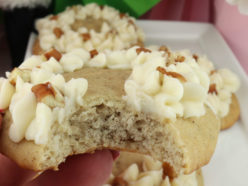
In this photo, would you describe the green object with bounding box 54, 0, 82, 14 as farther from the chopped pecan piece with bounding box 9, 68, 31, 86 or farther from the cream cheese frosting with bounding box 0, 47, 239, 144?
the chopped pecan piece with bounding box 9, 68, 31, 86

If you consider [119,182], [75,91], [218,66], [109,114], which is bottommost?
[218,66]

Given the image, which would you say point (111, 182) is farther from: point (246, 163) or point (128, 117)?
point (246, 163)

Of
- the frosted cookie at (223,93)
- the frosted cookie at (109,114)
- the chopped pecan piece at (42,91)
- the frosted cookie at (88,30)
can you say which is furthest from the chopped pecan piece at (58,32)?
the chopped pecan piece at (42,91)

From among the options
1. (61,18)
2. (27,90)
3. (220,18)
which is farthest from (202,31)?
(27,90)

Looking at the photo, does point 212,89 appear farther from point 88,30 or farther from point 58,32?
point 58,32

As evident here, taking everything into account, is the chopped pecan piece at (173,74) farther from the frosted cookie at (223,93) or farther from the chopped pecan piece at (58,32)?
the chopped pecan piece at (58,32)

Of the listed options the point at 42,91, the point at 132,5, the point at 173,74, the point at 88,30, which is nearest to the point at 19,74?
the point at 42,91

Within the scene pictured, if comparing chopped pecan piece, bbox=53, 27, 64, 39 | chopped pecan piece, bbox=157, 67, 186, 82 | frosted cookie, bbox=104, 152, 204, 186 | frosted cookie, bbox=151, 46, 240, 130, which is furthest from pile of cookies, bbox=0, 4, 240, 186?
chopped pecan piece, bbox=53, 27, 64, 39
